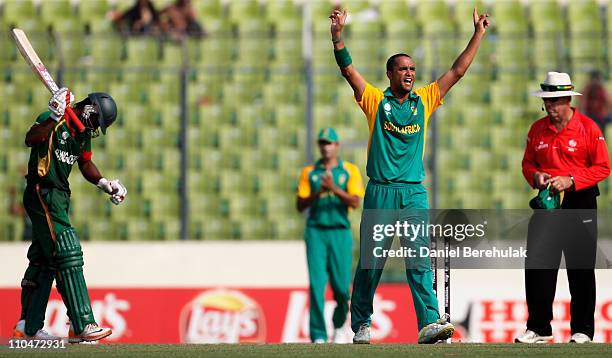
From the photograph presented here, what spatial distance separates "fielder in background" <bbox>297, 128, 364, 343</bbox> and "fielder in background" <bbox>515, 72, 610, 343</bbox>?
3.13 meters

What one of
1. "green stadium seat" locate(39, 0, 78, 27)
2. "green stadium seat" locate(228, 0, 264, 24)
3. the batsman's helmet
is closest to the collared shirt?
the batsman's helmet

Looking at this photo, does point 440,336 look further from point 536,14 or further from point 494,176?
point 536,14

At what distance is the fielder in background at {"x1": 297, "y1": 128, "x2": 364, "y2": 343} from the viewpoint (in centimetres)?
1161

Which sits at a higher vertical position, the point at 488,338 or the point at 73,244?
the point at 73,244

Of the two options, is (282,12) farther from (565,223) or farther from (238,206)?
(565,223)

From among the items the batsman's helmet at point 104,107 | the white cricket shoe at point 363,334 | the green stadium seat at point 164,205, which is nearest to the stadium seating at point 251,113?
the green stadium seat at point 164,205

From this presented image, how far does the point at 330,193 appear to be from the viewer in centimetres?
1175

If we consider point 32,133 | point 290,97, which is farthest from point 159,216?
point 32,133

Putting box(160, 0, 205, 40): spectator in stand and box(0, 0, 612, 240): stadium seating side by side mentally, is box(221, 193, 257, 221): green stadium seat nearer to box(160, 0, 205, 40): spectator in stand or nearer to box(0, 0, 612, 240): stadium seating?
box(0, 0, 612, 240): stadium seating

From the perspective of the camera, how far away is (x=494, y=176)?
1463 cm

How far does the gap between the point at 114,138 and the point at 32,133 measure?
22.2 ft

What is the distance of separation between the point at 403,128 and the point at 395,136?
74 mm

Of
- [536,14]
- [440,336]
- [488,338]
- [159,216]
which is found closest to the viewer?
[440,336]

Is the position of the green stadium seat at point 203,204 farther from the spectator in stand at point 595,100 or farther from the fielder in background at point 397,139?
the fielder in background at point 397,139
